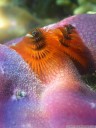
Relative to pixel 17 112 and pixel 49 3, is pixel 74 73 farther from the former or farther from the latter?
pixel 49 3

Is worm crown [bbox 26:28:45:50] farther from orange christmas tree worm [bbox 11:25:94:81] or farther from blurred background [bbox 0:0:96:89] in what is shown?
blurred background [bbox 0:0:96:89]

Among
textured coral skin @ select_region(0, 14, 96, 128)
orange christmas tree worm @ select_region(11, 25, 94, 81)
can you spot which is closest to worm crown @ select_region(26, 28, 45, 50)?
orange christmas tree worm @ select_region(11, 25, 94, 81)

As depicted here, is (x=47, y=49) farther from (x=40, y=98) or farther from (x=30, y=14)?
(x=30, y=14)

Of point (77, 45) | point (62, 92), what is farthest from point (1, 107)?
point (77, 45)

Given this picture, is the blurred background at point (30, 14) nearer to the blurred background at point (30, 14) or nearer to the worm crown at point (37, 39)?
the blurred background at point (30, 14)

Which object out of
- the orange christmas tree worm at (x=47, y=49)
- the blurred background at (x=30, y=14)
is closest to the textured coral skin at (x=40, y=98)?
the orange christmas tree worm at (x=47, y=49)

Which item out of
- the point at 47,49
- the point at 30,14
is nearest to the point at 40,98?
the point at 47,49
